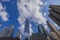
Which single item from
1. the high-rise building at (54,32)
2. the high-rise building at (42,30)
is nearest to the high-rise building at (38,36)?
the high-rise building at (42,30)

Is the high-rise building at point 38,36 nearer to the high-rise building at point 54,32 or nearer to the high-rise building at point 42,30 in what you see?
the high-rise building at point 42,30

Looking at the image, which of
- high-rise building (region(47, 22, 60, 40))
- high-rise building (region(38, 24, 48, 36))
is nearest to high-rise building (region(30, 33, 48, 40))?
high-rise building (region(38, 24, 48, 36))

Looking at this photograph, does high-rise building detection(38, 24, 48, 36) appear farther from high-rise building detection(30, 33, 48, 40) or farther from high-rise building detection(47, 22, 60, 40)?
high-rise building detection(47, 22, 60, 40)

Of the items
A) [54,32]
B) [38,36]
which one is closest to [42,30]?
[38,36]

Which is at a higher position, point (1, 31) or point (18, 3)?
point (18, 3)

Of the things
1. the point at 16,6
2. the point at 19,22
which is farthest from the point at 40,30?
the point at 16,6

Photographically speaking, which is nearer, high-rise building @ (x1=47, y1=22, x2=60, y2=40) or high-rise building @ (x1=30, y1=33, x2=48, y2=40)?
high-rise building @ (x1=30, y1=33, x2=48, y2=40)

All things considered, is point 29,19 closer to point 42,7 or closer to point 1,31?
point 42,7

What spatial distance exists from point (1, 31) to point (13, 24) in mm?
407

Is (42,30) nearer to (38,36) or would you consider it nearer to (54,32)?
(38,36)

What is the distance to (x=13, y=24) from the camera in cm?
486

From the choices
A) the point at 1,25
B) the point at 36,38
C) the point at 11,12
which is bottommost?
the point at 36,38

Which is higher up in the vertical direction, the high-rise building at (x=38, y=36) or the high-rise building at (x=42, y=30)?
the high-rise building at (x=42, y=30)

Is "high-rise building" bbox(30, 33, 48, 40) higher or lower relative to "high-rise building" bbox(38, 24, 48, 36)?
lower
